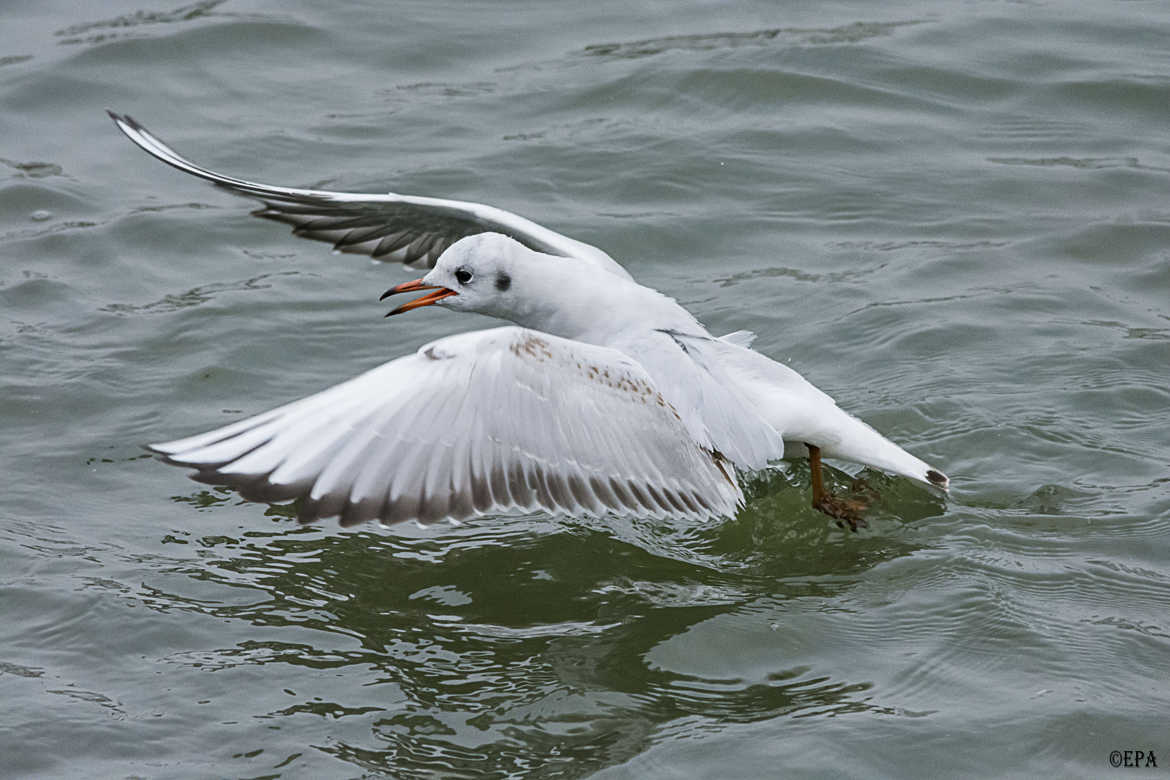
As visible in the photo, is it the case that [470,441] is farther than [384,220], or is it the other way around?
[384,220]

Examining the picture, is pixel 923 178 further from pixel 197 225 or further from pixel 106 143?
pixel 106 143

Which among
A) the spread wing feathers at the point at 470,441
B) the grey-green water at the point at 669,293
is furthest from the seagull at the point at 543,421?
the grey-green water at the point at 669,293

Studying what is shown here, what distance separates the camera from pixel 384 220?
6.99 metres

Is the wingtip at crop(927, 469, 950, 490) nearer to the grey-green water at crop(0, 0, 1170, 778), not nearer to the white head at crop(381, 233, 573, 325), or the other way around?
the grey-green water at crop(0, 0, 1170, 778)

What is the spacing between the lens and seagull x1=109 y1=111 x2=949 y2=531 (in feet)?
15.8

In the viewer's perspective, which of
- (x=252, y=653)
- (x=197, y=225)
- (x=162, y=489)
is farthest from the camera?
(x=197, y=225)

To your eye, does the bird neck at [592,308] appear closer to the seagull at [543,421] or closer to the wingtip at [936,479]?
the seagull at [543,421]

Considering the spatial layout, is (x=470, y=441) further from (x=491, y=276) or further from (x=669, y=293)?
(x=669, y=293)

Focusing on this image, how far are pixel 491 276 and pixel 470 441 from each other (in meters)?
1.13

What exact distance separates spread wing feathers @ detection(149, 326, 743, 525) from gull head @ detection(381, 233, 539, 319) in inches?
32.1

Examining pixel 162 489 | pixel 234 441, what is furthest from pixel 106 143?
pixel 234 441

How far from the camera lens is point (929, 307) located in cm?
Result: 772

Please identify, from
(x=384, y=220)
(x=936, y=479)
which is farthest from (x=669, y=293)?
(x=936, y=479)

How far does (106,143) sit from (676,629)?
6.23 meters
